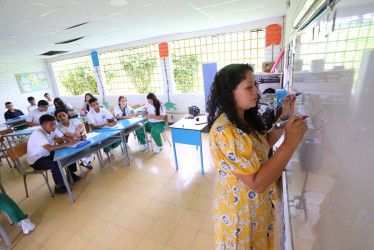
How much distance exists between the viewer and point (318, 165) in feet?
2.43

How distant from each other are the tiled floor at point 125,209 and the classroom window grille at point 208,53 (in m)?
2.94

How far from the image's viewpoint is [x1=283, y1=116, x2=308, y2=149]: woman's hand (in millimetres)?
725

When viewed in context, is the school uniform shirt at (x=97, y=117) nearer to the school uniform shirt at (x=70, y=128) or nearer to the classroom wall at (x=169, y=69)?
the school uniform shirt at (x=70, y=128)

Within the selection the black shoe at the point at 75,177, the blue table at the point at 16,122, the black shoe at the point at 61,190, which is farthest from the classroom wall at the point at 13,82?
the black shoe at the point at 61,190

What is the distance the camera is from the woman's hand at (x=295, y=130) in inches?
28.5

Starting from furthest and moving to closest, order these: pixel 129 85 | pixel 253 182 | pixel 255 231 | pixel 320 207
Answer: pixel 129 85 < pixel 255 231 < pixel 253 182 < pixel 320 207

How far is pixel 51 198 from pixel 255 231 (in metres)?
3.18

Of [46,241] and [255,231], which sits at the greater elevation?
[255,231]

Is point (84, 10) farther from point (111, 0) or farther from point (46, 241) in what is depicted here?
point (46, 241)

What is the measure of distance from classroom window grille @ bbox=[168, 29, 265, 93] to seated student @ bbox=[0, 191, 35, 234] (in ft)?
14.3

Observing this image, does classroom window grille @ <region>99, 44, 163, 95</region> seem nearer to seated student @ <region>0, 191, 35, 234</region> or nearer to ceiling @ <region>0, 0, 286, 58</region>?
ceiling @ <region>0, 0, 286, 58</region>

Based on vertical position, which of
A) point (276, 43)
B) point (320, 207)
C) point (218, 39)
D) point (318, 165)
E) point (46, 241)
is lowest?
point (46, 241)

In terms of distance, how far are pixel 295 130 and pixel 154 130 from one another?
356 centimetres

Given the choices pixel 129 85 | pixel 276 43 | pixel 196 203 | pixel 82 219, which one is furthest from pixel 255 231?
pixel 129 85
